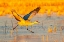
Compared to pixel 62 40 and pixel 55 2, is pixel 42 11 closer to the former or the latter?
pixel 55 2

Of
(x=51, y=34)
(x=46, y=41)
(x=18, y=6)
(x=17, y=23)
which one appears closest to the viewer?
(x=46, y=41)

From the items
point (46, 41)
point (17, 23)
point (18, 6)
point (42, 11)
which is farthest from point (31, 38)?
point (18, 6)

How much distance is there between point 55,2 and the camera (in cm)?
1372

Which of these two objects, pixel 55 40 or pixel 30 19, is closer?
pixel 55 40

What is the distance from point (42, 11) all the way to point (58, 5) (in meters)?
1.17

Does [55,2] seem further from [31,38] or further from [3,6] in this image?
[31,38]

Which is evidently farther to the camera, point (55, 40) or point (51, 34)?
point (51, 34)

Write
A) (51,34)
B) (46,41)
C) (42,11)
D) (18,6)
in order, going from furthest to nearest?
(18,6) → (42,11) → (51,34) → (46,41)

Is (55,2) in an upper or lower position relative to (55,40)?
upper

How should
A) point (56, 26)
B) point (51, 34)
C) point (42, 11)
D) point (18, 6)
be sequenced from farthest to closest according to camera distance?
point (18, 6)
point (42, 11)
point (56, 26)
point (51, 34)

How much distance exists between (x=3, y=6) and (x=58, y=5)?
193 centimetres

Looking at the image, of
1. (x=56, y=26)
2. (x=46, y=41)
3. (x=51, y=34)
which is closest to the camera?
(x=46, y=41)

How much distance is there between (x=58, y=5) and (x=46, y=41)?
5.09 metres

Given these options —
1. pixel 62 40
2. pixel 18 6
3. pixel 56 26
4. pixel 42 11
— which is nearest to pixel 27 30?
pixel 56 26
